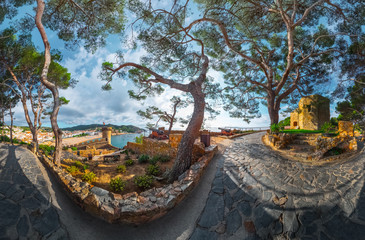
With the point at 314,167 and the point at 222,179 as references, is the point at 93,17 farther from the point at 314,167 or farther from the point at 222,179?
the point at 314,167

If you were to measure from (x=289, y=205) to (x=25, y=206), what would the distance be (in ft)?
16.6

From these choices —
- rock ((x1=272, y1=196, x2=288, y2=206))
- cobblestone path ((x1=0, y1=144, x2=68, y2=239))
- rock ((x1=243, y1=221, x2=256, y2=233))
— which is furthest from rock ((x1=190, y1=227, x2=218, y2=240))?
cobblestone path ((x1=0, y1=144, x2=68, y2=239))

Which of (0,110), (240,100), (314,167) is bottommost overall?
(314,167)

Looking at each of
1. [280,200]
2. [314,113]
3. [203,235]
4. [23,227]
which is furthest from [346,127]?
[23,227]

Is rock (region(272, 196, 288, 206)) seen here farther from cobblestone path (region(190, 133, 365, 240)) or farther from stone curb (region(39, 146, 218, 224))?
stone curb (region(39, 146, 218, 224))

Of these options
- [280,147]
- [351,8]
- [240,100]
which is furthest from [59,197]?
[351,8]

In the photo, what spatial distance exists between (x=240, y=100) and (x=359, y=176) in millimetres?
7970

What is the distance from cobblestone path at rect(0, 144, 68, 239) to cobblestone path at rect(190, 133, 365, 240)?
266 cm

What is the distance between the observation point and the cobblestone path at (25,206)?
2061 millimetres

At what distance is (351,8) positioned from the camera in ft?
20.8

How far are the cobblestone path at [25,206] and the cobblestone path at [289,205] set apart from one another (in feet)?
8.72

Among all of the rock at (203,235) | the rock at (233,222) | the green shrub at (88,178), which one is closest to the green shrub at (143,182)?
the green shrub at (88,178)

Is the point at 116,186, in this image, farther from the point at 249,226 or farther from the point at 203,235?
the point at 249,226

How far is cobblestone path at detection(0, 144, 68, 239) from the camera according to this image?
2.06m
